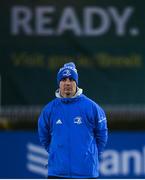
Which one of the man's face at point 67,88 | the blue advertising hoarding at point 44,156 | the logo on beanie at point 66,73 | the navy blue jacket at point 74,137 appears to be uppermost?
the logo on beanie at point 66,73

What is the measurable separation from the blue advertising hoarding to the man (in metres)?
4.18

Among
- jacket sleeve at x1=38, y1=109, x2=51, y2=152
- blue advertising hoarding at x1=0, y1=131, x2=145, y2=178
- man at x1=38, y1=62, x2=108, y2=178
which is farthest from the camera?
blue advertising hoarding at x1=0, y1=131, x2=145, y2=178

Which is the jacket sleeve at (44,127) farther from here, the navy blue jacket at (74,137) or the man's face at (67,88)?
the man's face at (67,88)

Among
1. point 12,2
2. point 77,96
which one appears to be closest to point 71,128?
point 77,96

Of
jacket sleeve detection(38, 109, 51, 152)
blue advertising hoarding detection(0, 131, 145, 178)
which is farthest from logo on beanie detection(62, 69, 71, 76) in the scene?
blue advertising hoarding detection(0, 131, 145, 178)

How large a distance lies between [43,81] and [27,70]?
27 cm

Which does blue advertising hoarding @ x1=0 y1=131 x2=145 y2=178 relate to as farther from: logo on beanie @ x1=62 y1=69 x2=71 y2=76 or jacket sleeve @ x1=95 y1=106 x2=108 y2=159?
logo on beanie @ x1=62 y1=69 x2=71 y2=76

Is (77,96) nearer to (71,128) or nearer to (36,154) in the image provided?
(71,128)

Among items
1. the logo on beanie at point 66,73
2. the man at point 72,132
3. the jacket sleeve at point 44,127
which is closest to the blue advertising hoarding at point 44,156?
the jacket sleeve at point 44,127

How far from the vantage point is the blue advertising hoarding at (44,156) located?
1195 cm

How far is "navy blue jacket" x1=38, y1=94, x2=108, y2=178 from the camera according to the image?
7.69 meters

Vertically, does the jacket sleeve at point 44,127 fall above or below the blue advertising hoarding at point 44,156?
above

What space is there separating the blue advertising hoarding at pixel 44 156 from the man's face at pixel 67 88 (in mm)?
4311

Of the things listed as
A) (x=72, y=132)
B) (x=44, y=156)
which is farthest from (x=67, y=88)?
(x=44, y=156)
